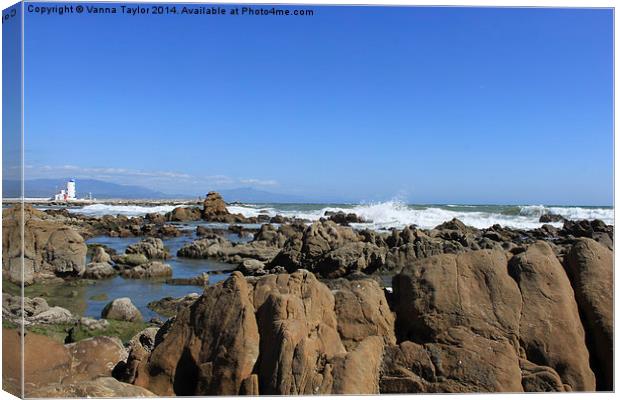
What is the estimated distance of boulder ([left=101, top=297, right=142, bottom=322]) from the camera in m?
9.67

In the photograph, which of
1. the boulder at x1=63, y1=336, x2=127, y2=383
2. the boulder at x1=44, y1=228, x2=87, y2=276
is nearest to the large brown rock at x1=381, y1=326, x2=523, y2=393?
the boulder at x1=63, y1=336, x2=127, y2=383

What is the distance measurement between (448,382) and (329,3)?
378 cm

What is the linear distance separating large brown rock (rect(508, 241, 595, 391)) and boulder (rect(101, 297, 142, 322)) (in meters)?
6.98

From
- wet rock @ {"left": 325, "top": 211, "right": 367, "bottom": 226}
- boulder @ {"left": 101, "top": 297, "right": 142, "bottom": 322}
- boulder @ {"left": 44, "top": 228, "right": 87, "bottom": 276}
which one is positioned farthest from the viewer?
wet rock @ {"left": 325, "top": 211, "right": 367, "bottom": 226}

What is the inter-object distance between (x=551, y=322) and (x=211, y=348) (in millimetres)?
3370

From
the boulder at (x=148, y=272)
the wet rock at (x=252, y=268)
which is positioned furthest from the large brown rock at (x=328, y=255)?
the boulder at (x=148, y=272)

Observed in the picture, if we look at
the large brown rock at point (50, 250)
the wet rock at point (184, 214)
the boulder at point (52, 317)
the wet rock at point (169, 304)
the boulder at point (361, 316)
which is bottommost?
the wet rock at point (184, 214)

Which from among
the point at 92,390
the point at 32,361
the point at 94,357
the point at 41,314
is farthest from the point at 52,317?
the point at 92,390

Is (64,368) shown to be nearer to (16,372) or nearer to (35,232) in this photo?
(16,372)

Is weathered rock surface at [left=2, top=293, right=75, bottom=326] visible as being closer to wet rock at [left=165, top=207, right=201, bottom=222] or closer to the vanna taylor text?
the vanna taylor text

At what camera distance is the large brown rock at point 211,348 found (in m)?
4.93

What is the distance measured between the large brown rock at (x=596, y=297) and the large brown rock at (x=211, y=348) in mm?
3345

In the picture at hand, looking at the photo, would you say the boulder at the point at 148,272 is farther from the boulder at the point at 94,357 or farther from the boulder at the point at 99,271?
the boulder at the point at 94,357

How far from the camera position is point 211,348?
16.8ft
